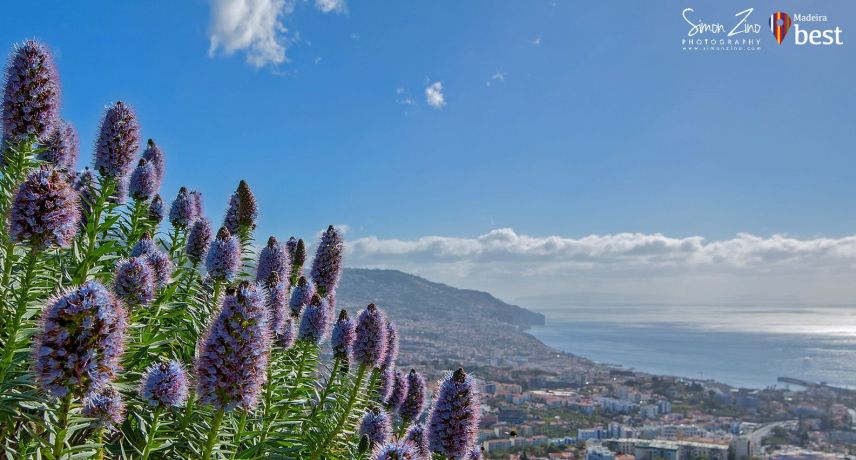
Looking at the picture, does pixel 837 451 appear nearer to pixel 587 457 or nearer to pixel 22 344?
pixel 587 457

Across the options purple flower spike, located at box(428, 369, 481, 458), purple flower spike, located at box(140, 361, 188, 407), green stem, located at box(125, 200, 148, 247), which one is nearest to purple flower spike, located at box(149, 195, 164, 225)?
green stem, located at box(125, 200, 148, 247)

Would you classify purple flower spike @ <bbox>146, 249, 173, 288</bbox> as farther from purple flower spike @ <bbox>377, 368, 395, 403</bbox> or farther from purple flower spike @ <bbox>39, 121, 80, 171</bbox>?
purple flower spike @ <bbox>377, 368, 395, 403</bbox>

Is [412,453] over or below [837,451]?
over

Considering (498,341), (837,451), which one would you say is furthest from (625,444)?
(498,341)

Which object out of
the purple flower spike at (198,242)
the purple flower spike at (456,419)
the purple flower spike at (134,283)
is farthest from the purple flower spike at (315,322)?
the purple flower spike at (456,419)

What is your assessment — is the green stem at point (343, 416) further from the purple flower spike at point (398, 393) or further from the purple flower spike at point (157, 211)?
the purple flower spike at point (157, 211)
